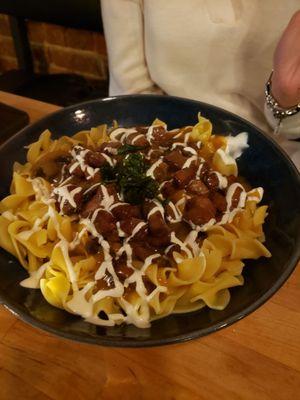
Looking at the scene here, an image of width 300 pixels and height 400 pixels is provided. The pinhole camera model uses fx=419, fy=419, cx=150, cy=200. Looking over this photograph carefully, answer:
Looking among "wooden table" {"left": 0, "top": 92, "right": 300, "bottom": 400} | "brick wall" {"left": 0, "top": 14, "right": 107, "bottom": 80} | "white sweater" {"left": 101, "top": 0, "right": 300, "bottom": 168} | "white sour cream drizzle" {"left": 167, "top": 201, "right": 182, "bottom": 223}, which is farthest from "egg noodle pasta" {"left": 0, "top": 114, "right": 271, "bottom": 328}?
"brick wall" {"left": 0, "top": 14, "right": 107, "bottom": 80}

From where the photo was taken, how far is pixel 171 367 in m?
0.97

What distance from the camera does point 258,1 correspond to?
1455 mm

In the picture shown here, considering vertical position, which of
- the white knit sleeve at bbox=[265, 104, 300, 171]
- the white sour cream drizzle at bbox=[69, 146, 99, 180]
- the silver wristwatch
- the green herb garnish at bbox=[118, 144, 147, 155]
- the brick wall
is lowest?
the brick wall

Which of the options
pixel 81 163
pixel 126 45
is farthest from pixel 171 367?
pixel 126 45

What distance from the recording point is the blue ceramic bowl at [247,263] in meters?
0.89

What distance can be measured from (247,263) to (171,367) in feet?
1.05

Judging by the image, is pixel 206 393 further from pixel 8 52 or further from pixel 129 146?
pixel 8 52

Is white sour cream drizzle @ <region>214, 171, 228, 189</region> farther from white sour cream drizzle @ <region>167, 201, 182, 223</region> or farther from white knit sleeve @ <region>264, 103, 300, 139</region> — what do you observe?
white knit sleeve @ <region>264, 103, 300, 139</region>

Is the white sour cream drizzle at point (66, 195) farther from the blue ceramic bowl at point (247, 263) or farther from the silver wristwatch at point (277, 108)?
the silver wristwatch at point (277, 108)

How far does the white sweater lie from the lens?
4.85 ft

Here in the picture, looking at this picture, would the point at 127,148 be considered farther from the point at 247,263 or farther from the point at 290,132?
the point at 290,132

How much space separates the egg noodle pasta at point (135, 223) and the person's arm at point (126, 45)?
465 mm

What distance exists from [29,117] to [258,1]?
0.97 m

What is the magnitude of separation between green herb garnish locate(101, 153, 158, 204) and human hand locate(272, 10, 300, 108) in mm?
477
